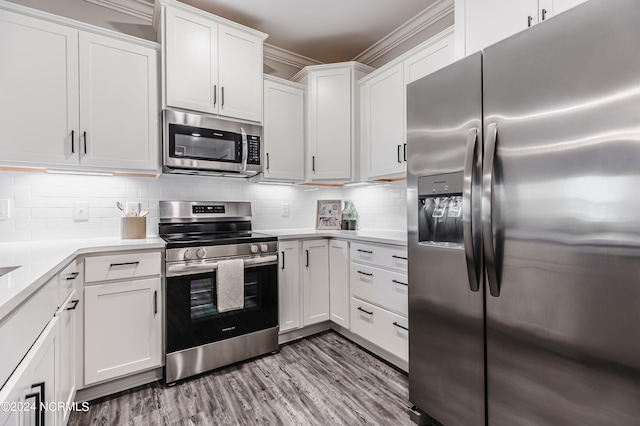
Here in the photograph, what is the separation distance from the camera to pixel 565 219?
1103 millimetres

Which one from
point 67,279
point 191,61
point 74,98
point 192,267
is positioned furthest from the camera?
point 191,61

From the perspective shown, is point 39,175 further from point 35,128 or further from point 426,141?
point 426,141

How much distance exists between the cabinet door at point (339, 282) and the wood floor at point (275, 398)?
388 mm

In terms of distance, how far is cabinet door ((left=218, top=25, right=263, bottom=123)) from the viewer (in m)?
2.48

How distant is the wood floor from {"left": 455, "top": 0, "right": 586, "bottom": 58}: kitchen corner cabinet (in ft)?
6.83

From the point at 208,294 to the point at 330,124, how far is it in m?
1.82

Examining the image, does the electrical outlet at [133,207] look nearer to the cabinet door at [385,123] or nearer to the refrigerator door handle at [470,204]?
the cabinet door at [385,123]

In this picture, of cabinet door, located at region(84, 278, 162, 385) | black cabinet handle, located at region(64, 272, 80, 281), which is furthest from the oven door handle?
black cabinet handle, located at region(64, 272, 80, 281)

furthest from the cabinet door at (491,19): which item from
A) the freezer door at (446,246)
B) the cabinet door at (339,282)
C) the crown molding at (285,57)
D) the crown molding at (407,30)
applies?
the crown molding at (285,57)

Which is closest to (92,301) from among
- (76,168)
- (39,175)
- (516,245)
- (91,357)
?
(91,357)

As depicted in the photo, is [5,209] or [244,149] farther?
[244,149]

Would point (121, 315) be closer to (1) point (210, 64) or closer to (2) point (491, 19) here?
(1) point (210, 64)

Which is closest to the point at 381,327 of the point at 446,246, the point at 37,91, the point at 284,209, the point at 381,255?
the point at 381,255

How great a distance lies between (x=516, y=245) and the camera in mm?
1242
